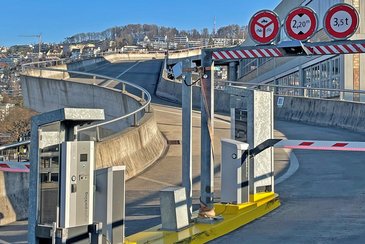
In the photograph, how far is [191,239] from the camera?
8.16 m

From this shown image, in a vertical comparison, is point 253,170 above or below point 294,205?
above

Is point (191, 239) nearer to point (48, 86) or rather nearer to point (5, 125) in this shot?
point (48, 86)

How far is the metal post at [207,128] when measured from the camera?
29.3 feet

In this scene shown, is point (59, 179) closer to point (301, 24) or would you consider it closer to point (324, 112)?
point (301, 24)

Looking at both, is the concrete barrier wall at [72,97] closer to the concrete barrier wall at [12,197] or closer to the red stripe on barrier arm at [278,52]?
the concrete barrier wall at [12,197]

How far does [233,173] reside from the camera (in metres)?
9.90

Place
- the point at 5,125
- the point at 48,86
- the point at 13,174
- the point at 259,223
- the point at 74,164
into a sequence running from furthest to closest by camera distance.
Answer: the point at 5,125, the point at 48,86, the point at 13,174, the point at 259,223, the point at 74,164

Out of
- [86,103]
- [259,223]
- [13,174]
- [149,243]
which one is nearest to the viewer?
[149,243]

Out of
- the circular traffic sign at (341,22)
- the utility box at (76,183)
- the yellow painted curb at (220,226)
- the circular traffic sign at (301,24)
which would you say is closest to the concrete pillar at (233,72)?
the yellow painted curb at (220,226)

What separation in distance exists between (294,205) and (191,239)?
10.5 feet

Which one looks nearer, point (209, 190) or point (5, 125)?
point (209, 190)

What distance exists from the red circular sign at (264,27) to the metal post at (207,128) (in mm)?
895

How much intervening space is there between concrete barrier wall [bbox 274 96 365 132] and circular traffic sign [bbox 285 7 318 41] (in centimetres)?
1570

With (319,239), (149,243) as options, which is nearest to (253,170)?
(319,239)
